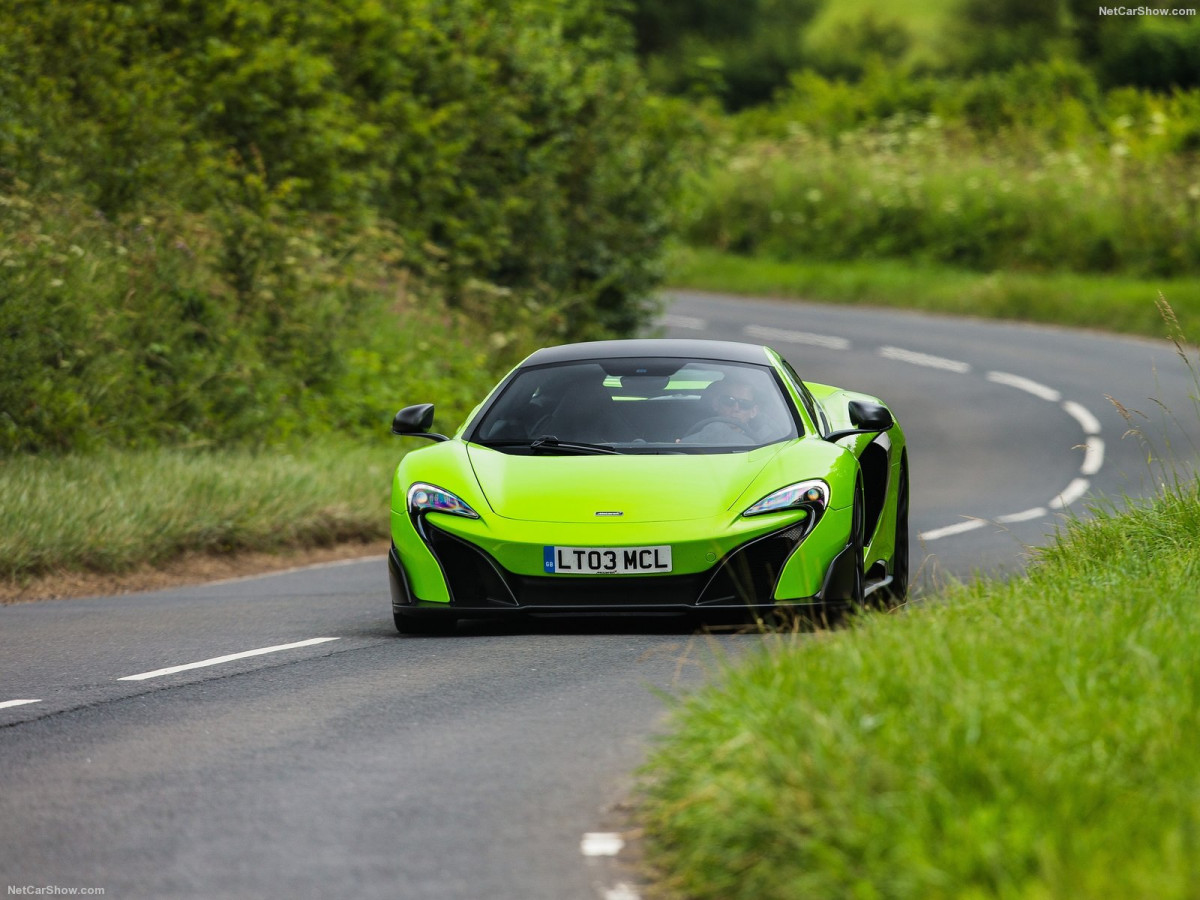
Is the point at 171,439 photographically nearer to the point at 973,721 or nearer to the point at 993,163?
the point at 973,721

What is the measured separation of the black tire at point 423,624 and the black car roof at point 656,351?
1.58 metres

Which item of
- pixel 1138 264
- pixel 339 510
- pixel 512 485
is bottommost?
pixel 1138 264

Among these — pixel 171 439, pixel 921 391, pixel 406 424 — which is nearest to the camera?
pixel 406 424

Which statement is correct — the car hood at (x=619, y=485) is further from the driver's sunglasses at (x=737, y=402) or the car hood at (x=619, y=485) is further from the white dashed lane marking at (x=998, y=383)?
the white dashed lane marking at (x=998, y=383)

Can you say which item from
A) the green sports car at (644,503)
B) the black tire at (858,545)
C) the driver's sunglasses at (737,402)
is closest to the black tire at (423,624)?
the green sports car at (644,503)

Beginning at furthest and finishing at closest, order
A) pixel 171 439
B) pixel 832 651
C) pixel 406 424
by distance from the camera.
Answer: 1. pixel 171 439
2. pixel 406 424
3. pixel 832 651

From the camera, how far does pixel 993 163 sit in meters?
39.2

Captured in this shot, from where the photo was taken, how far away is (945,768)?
4664mm

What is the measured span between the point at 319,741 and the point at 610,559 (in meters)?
2.03

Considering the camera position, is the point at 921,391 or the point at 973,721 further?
the point at 921,391

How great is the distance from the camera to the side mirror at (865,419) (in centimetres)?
909

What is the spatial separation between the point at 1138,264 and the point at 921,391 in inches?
384

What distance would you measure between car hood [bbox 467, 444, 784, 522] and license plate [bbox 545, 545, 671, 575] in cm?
15

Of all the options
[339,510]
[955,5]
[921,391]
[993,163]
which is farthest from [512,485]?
[955,5]
